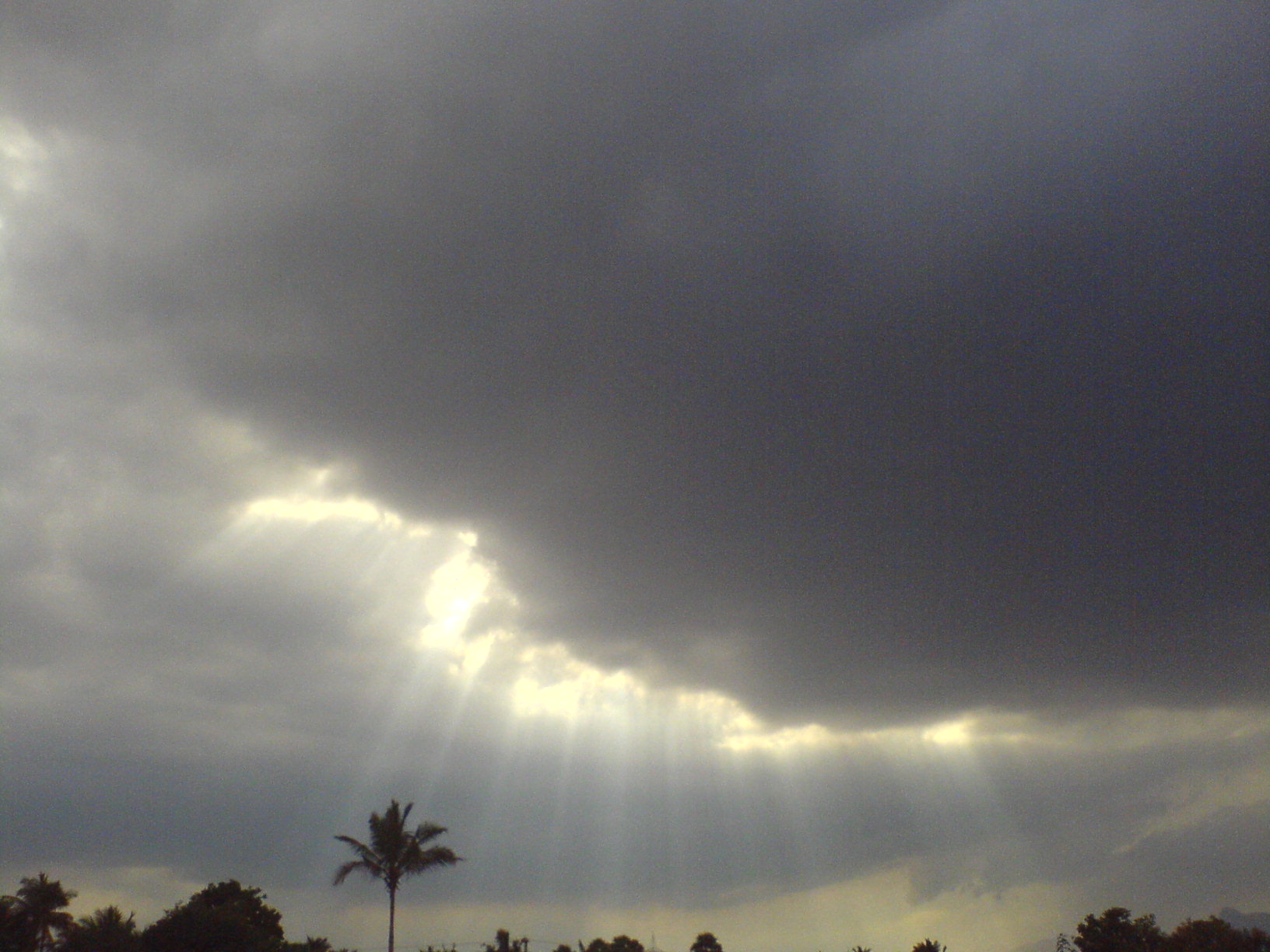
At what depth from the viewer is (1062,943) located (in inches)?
3750

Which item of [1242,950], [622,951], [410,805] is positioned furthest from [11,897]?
[1242,950]

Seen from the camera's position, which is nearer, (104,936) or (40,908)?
(104,936)

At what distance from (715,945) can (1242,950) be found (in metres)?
60.2

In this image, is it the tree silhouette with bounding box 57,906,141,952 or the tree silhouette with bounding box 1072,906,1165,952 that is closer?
the tree silhouette with bounding box 57,906,141,952

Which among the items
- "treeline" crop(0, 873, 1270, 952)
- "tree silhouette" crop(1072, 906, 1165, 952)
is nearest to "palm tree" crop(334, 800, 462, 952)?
"treeline" crop(0, 873, 1270, 952)

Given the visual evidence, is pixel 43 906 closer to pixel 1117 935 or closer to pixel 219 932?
pixel 219 932

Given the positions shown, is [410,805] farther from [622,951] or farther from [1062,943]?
[1062,943]

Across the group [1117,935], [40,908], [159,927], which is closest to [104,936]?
[159,927]

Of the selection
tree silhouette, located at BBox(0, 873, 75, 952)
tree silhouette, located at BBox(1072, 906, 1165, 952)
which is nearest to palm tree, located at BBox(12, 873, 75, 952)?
tree silhouette, located at BBox(0, 873, 75, 952)

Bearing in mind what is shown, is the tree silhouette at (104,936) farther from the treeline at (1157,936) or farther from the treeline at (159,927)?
the treeline at (1157,936)

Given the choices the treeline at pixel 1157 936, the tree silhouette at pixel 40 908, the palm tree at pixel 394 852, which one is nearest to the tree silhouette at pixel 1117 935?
the treeline at pixel 1157 936

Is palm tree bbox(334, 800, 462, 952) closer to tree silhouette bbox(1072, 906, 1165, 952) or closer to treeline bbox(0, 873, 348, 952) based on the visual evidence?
treeline bbox(0, 873, 348, 952)

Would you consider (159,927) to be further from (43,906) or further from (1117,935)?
(1117,935)

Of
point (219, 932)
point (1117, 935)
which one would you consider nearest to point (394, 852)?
point (219, 932)
